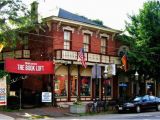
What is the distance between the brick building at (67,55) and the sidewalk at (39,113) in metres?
3.04

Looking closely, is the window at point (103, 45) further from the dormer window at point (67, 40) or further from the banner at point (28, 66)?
the banner at point (28, 66)

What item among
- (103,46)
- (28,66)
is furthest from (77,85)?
(28,66)

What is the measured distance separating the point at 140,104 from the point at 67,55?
24.3ft

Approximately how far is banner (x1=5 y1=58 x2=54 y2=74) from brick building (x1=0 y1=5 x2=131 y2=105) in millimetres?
1260

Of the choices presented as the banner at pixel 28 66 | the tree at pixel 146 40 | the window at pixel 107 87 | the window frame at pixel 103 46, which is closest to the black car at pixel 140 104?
the tree at pixel 146 40

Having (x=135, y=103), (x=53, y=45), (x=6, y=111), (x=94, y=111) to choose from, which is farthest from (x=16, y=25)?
(x=135, y=103)

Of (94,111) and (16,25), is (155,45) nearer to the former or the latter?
(94,111)

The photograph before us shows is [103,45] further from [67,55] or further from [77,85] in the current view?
[67,55]

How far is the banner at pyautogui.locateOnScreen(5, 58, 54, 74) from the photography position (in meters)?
31.5

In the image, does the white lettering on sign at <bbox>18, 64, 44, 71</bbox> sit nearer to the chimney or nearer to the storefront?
the storefront

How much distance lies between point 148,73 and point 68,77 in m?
9.03

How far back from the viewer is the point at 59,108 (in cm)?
3478

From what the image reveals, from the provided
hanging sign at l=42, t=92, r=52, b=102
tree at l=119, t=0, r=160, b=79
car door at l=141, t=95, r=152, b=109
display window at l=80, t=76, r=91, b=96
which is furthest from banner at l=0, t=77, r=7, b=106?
tree at l=119, t=0, r=160, b=79

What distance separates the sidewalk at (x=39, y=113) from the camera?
28.6 metres
